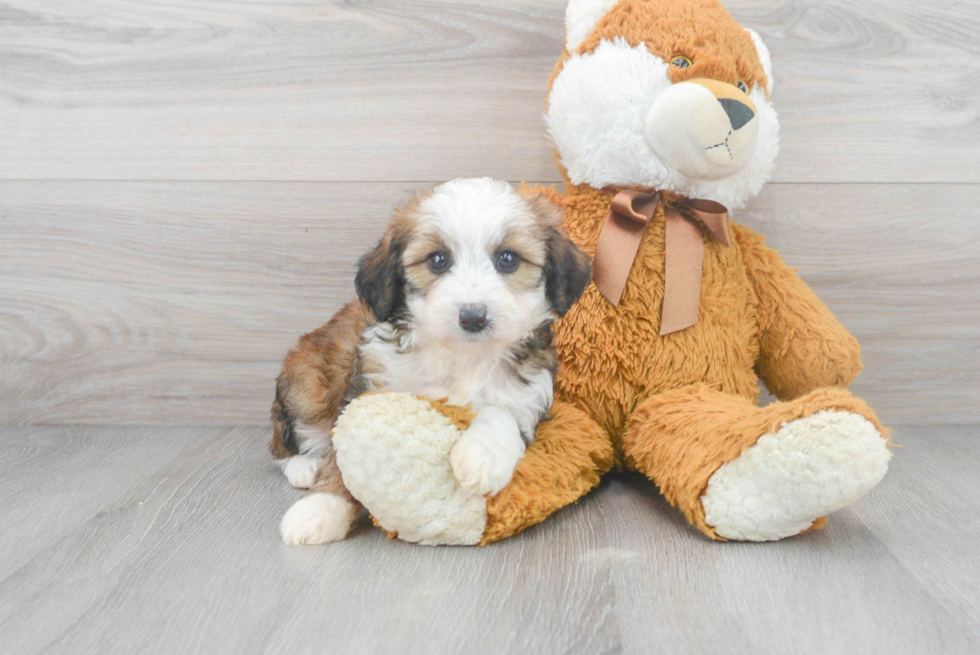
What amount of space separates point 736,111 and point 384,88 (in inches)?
38.8

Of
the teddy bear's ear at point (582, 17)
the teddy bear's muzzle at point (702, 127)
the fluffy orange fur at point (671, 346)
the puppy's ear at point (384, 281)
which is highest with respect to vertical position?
the teddy bear's ear at point (582, 17)

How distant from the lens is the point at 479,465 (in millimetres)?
1258

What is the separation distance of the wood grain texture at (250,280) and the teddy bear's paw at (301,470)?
0.49 m

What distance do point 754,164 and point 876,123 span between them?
65 centimetres

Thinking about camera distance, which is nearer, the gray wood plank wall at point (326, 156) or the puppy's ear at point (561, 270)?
the puppy's ear at point (561, 270)

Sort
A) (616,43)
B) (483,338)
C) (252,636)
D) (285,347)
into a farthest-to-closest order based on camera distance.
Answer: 1. (285,347)
2. (616,43)
3. (483,338)
4. (252,636)

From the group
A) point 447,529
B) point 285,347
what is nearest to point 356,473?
point 447,529

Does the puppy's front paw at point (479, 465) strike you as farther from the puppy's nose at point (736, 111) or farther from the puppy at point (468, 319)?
the puppy's nose at point (736, 111)

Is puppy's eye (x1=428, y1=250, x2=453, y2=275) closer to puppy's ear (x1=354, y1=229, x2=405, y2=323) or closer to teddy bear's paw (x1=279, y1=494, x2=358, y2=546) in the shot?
puppy's ear (x1=354, y1=229, x2=405, y2=323)

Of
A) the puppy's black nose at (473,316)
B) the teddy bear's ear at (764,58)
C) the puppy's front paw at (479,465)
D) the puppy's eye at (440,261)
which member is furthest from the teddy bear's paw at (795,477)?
the teddy bear's ear at (764,58)

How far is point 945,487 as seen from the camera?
5.65 ft

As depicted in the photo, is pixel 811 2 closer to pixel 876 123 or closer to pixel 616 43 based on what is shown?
pixel 876 123

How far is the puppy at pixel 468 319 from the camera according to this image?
1287 millimetres

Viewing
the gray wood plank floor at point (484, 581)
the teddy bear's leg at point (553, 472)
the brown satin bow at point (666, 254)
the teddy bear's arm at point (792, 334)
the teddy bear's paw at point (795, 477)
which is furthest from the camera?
the teddy bear's arm at point (792, 334)
